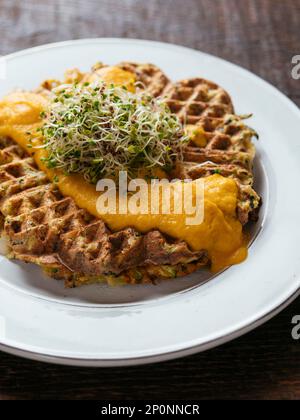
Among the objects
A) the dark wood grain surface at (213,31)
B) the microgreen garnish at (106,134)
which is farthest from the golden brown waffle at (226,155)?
the dark wood grain surface at (213,31)

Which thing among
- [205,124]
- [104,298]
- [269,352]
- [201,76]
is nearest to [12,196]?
[104,298]

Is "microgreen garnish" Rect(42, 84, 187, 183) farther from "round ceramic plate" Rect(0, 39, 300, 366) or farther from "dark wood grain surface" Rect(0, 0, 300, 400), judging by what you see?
"dark wood grain surface" Rect(0, 0, 300, 400)

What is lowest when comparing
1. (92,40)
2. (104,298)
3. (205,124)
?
(104,298)

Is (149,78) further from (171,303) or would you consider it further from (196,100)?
(171,303)

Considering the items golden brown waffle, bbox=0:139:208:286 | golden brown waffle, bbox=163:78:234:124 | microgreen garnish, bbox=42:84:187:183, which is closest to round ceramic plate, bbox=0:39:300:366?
golden brown waffle, bbox=0:139:208:286
